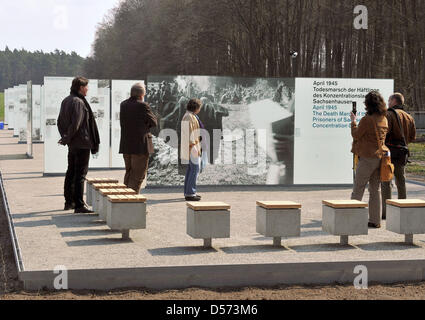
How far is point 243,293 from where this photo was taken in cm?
762

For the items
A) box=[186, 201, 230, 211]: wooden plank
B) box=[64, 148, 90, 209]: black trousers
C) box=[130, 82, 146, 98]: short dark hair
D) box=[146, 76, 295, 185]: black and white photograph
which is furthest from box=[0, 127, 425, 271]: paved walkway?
box=[146, 76, 295, 185]: black and white photograph

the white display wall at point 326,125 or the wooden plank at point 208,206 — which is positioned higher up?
the white display wall at point 326,125

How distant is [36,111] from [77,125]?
23.1m

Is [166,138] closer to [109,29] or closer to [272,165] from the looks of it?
[272,165]

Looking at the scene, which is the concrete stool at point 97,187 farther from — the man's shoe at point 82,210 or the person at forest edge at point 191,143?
the person at forest edge at point 191,143

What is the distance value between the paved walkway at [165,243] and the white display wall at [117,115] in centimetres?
699

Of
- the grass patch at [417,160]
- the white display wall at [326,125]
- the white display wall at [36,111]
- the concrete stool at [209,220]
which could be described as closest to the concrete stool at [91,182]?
the concrete stool at [209,220]

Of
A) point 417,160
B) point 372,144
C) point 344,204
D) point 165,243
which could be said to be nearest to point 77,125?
point 165,243

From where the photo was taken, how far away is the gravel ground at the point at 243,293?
7344 millimetres

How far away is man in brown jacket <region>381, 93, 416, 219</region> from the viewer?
11.7 metres

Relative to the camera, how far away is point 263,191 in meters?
16.6

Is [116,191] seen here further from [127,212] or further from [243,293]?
[243,293]

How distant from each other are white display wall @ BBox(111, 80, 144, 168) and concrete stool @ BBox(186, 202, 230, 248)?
12.6 m
